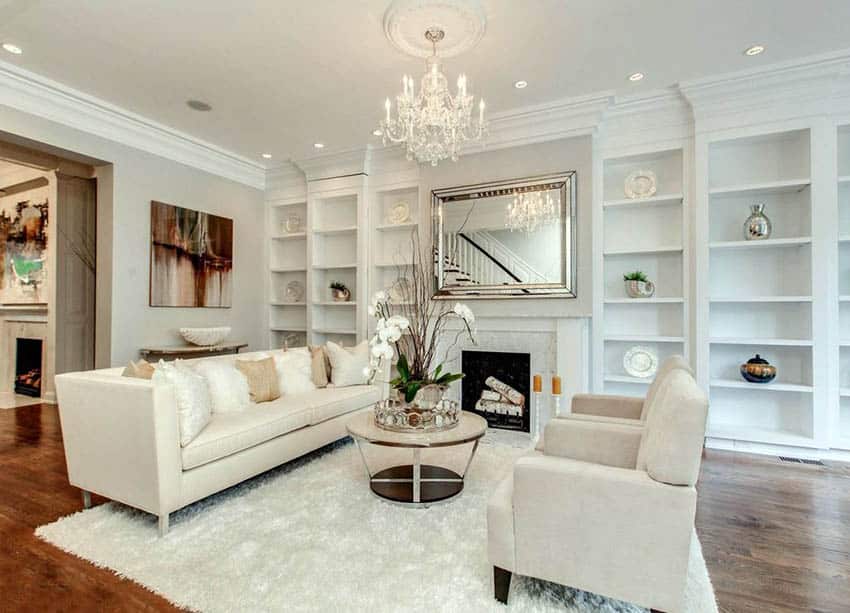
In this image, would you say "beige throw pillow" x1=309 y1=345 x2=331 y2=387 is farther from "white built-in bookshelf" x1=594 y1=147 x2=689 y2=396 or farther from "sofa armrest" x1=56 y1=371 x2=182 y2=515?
"white built-in bookshelf" x1=594 y1=147 x2=689 y2=396

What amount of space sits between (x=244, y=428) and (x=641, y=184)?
406 centimetres

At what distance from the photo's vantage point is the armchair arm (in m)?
1.50

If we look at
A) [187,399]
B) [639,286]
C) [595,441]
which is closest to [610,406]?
[595,441]

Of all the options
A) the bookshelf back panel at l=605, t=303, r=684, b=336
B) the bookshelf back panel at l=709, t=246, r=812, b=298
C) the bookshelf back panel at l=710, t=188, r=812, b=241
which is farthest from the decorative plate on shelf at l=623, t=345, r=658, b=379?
the bookshelf back panel at l=710, t=188, r=812, b=241

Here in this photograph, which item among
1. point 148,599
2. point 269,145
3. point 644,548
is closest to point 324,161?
point 269,145

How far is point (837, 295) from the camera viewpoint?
11.5 ft

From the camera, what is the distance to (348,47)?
3236 millimetres

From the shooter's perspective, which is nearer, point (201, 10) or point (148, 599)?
point (148, 599)

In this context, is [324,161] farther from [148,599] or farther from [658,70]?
[148,599]

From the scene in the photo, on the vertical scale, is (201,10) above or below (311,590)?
above

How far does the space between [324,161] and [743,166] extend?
14.7 ft

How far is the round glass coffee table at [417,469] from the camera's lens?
2.47 meters

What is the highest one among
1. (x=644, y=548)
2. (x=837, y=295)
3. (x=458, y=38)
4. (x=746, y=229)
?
(x=458, y=38)

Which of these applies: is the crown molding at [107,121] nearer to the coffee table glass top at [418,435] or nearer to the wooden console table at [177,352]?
the wooden console table at [177,352]
